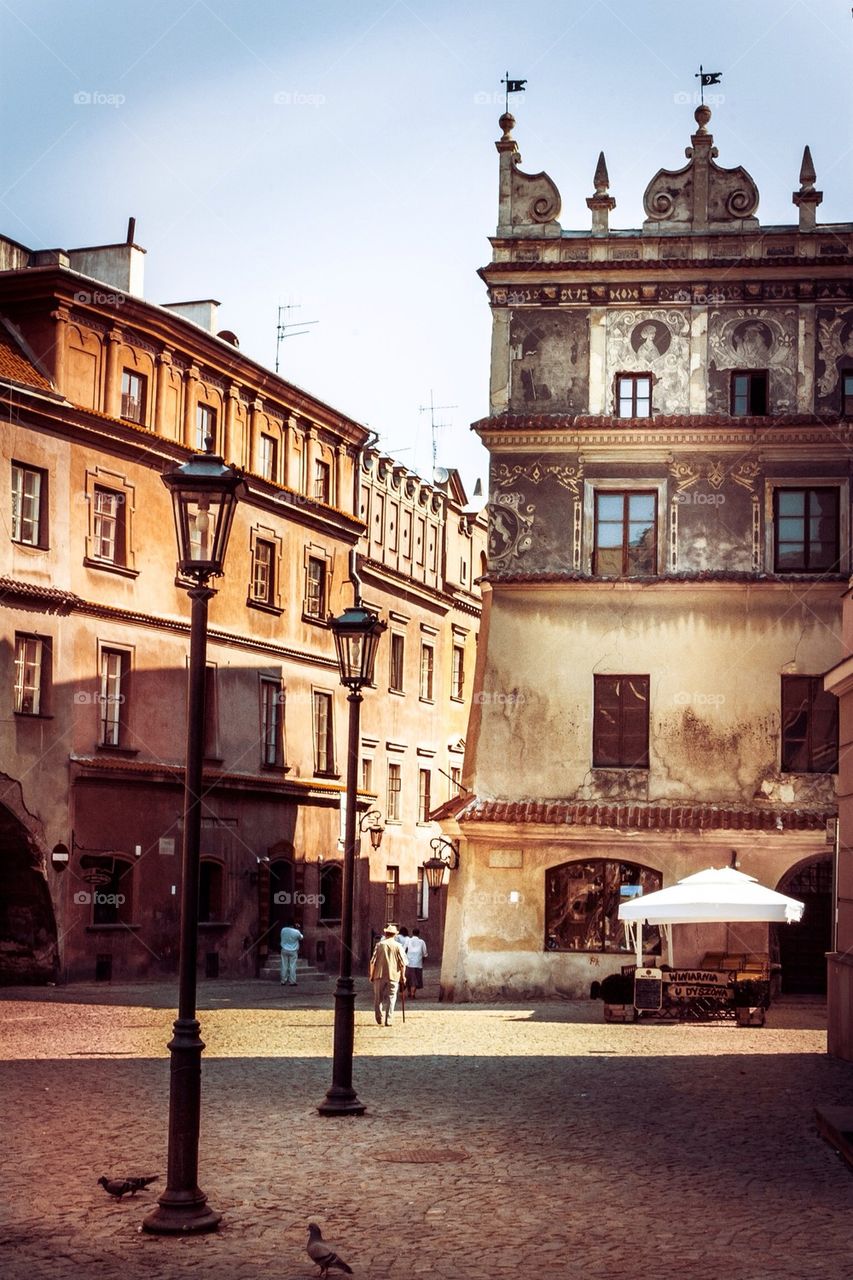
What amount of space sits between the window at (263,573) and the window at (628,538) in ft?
35.9

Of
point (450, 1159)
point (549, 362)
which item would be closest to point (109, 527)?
point (549, 362)

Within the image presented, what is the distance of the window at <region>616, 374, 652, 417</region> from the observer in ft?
117

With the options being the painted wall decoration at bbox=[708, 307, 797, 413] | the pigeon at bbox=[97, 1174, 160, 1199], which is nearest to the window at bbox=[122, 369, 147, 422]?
the painted wall decoration at bbox=[708, 307, 797, 413]

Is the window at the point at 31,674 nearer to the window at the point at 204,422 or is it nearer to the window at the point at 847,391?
the window at the point at 204,422

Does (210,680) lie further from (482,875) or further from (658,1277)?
(658,1277)

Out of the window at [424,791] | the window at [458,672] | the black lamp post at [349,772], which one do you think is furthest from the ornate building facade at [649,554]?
the window at [458,672]

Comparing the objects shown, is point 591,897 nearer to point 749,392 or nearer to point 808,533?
point 808,533

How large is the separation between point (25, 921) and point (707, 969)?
1365cm

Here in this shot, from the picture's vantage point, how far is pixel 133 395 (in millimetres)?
39312

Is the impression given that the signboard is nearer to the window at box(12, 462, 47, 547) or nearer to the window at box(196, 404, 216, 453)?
the window at box(12, 462, 47, 547)

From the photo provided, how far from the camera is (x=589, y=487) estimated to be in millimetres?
35688

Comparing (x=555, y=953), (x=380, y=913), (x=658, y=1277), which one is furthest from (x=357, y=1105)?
(x=380, y=913)

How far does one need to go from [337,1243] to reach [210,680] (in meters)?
32.4

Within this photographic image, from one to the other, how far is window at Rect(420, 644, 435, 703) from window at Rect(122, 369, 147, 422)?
59.4 ft
